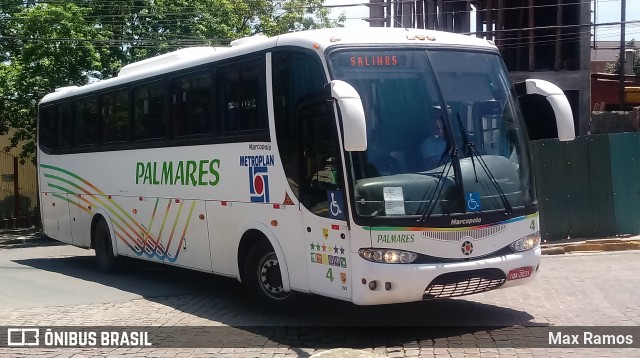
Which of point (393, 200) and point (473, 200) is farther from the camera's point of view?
point (473, 200)

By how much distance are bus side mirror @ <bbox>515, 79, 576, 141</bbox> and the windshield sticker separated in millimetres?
2176

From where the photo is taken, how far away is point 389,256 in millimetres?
8109

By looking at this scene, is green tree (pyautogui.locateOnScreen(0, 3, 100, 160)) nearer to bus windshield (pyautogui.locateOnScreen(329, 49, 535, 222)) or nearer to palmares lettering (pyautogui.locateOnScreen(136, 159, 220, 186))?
palmares lettering (pyautogui.locateOnScreen(136, 159, 220, 186))

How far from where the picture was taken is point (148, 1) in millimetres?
27750

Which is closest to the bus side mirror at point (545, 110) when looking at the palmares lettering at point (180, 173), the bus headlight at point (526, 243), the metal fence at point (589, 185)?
the bus headlight at point (526, 243)

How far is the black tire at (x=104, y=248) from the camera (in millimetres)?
14930

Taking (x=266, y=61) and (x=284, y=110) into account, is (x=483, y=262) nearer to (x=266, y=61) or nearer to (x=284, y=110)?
(x=284, y=110)

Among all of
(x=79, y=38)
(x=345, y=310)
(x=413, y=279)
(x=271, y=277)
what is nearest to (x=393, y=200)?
(x=413, y=279)

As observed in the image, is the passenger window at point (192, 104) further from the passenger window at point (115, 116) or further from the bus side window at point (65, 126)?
the bus side window at point (65, 126)

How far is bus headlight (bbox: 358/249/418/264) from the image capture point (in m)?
8.12

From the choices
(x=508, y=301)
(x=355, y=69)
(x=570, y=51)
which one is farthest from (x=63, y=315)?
(x=570, y=51)

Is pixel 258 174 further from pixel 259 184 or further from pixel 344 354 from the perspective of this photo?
pixel 344 354

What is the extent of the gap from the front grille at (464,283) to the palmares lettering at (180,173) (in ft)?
12.7

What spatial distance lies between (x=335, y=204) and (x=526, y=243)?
217cm
